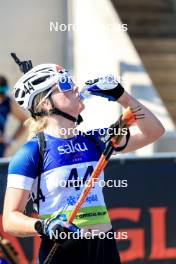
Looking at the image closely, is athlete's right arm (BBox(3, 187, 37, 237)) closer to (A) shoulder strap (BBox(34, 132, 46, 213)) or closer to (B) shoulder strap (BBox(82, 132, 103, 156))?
→ (A) shoulder strap (BBox(34, 132, 46, 213))

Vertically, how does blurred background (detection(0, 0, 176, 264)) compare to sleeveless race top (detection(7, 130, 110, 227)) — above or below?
below

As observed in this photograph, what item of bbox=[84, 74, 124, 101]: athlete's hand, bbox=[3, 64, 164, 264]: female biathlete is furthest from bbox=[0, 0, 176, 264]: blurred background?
bbox=[3, 64, 164, 264]: female biathlete

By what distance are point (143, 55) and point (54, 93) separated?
27.0ft

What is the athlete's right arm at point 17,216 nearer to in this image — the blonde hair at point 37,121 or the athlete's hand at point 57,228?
the athlete's hand at point 57,228

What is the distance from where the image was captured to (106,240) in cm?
427

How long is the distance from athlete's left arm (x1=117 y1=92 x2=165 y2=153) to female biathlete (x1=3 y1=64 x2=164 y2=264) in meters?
0.27

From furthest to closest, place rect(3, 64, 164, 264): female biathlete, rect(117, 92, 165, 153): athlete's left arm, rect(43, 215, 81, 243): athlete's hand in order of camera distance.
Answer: rect(117, 92, 165, 153): athlete's left arm
rect(3, 64, 164, 264): female biathlete
rect(43, 215, 81, 243): athlete's hand

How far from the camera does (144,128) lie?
450 cm

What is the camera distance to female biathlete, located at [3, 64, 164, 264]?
4152 mm

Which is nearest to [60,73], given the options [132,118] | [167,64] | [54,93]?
[54,93]

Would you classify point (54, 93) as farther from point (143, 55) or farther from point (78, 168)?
point (143, 55)

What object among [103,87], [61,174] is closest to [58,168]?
[61,174]

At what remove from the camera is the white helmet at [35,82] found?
4258 mm

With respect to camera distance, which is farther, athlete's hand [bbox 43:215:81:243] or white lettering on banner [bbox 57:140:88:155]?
white lettering on banner [bbox 57:140:88:155]
